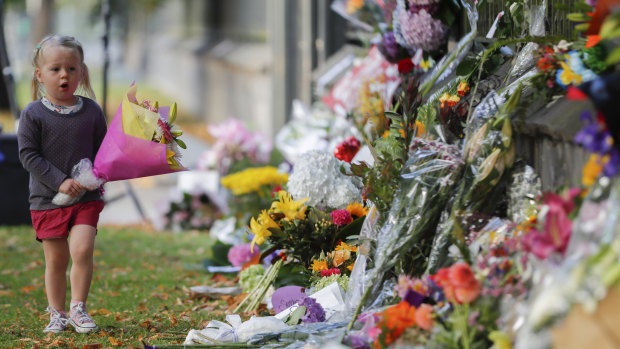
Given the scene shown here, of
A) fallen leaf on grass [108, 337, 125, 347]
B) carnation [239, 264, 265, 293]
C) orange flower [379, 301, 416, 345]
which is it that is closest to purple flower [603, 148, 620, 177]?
orange flower [379, 301, 416, 345]

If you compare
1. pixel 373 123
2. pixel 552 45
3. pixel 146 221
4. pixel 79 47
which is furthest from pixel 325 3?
pixel 552 45

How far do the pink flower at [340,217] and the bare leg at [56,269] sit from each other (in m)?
1.27

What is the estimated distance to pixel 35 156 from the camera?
379 cm

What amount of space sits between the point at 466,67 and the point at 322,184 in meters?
0.91

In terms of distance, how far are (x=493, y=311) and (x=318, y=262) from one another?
141cm

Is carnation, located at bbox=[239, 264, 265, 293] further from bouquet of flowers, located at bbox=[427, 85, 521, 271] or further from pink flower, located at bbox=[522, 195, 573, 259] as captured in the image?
pink flower, located at bbox=[522, 195, 573, 259]

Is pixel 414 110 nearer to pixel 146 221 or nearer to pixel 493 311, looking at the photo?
pixel 493 311

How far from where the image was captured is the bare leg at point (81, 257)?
3834mm

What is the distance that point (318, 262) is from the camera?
3.96 meters

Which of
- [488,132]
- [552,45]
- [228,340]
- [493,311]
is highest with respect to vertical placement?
[552,45]

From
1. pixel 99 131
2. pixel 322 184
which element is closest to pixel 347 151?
pixel 322 184

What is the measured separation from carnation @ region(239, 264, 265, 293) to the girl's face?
142 cm

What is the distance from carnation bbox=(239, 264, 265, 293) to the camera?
15.1 ft

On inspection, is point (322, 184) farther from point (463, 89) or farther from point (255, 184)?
point (255, 184)
